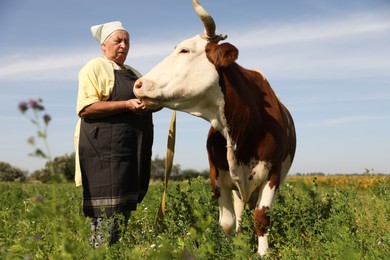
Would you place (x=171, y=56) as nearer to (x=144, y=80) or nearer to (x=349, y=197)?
(x=144, y=80)

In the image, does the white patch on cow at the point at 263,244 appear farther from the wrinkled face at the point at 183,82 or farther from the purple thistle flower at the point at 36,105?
the purple thistle flower at the point at 36,105

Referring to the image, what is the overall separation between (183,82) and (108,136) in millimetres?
904

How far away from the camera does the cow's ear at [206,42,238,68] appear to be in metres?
4.39

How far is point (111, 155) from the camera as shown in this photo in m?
4.66

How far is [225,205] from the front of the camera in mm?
5113

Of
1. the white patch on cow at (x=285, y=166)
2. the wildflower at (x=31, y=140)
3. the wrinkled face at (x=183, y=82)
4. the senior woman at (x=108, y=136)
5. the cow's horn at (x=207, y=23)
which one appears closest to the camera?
the wildflower at (x=31, y=140)

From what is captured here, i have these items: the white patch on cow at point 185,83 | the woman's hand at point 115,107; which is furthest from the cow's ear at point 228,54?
the woman's hand at point 115,107

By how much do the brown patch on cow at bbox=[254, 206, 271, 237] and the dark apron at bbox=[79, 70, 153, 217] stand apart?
1263mm

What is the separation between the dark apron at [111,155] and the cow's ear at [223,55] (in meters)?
0.85

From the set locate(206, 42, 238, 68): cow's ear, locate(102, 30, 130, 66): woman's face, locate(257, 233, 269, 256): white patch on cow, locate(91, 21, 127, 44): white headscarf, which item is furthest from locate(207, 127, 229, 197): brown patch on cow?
locate(91, 21, 127, 44): white headscarf

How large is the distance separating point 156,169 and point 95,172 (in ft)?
177

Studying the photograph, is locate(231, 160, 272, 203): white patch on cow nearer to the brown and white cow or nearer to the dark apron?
the brown and white cow

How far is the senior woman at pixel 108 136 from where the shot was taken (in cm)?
462

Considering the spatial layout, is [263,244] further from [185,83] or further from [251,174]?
[185,83]
